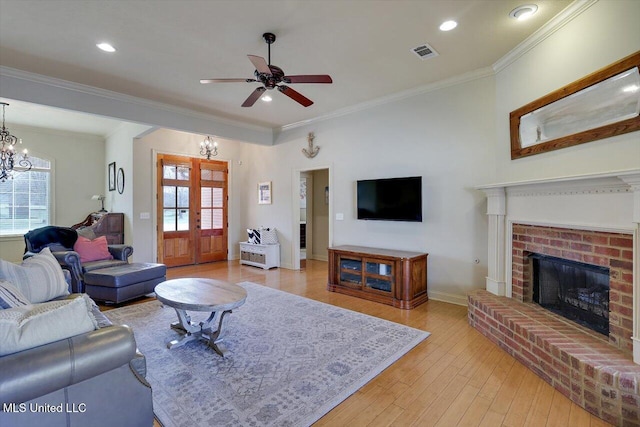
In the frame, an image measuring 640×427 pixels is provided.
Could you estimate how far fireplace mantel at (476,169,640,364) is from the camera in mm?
Result: 2010

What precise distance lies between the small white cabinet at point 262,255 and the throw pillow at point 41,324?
491cm

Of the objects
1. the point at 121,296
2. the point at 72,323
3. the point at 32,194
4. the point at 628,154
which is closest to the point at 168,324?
the point at 121,296

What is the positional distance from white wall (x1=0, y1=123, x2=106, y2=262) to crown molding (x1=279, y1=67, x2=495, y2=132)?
5485mm

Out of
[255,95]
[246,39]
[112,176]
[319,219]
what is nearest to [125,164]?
[112,176]

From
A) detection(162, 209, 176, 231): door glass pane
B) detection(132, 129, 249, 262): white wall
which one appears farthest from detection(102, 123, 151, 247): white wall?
detection(162, 209, 176, 231): door glass pane

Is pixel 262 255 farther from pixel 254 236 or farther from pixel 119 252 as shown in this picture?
pixel 119 252

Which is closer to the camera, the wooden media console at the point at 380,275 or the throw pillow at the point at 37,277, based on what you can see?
the throw pillow at the point at 37,277

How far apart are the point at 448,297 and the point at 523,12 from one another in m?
3.35

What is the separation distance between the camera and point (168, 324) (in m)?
3.40

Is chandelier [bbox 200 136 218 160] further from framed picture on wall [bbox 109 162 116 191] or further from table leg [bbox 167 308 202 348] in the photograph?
table leg [bbox 167 308 202 348]

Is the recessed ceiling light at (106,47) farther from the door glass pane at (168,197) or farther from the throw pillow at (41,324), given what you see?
the door glass pane at (168,197)

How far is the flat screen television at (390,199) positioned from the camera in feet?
14.2

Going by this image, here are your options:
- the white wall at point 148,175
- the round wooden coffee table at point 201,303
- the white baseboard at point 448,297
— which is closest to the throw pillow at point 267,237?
the white wall at point 148,175

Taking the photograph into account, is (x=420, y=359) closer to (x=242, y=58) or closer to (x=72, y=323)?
(x=72, y=323)
